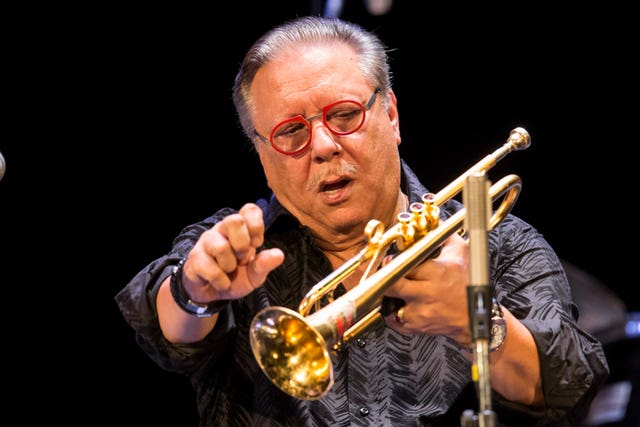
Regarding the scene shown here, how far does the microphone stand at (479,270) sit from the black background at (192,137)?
249 cm

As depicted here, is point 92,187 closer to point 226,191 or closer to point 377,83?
point 226,191

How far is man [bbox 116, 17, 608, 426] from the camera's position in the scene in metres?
2.67

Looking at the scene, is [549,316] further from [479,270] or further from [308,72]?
[308,72]

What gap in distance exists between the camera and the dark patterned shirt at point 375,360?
2.75 meters

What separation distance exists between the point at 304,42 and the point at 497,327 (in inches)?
49.3

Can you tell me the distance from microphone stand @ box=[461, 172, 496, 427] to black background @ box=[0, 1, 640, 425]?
249cm

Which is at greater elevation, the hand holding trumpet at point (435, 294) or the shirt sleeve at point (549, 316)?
the hand holding trumpet at point (435, 294)

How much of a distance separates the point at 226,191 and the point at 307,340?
2.17 metres

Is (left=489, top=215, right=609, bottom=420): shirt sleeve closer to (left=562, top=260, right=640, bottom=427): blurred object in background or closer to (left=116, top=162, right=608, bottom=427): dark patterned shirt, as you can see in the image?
(left=116, top=162, right=608, bottom=427): dark patterned shirt

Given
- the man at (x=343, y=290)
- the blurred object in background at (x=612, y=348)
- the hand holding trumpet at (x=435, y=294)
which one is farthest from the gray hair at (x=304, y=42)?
the blurred object in background at (x=612, y=348)

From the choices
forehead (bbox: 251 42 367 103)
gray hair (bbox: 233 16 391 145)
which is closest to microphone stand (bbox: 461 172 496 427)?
forehead (bbox: 251 42 367 103)

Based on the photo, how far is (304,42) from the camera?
3.17 metres

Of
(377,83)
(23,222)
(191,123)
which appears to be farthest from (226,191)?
(377,83)

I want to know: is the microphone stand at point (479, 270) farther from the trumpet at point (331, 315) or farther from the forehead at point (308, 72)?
the forehead at point (308, 72)
